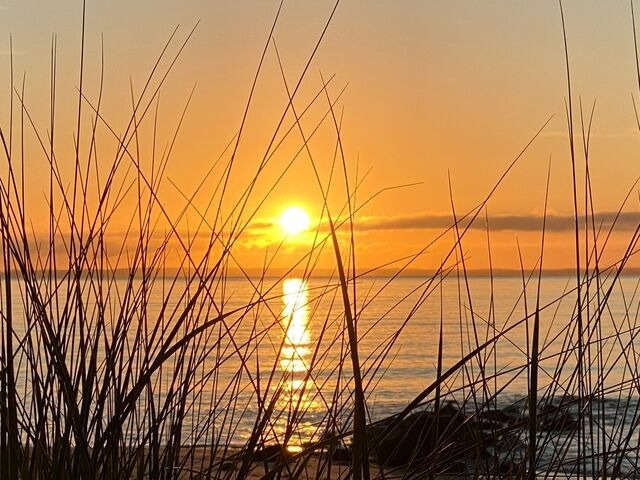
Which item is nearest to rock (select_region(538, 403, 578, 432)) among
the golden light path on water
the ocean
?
the ocean

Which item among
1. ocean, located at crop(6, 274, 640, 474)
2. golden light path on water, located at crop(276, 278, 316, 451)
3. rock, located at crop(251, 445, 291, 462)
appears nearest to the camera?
rock, located at crop(251, 445, 291, 462)

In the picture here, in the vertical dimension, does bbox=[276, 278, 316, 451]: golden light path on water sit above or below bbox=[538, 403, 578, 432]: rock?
above

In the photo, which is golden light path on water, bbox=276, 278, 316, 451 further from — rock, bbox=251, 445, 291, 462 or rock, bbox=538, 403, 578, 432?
rock, bbox=538, 403, 578, 432

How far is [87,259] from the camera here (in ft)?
5.41

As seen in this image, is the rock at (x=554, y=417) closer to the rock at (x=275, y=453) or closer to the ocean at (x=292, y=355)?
the ocean at (x=292, y=355)

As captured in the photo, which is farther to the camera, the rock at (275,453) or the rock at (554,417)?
the rock at (554,417)

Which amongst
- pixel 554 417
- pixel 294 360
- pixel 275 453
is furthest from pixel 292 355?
pixel 294 360

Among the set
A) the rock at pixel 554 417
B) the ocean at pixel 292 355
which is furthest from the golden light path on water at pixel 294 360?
the rock at pixel 554 417

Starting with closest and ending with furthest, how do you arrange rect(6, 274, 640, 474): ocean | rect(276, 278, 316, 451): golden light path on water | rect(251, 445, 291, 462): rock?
rect(251, 445, 291, 462): rock → rect(6, 274, 640, 474): ocean → rect(276, 278, 316, 451): golden light path on water

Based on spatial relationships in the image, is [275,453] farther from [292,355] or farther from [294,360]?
[294,360]

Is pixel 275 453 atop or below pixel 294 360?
below

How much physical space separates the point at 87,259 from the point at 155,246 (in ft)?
0.72

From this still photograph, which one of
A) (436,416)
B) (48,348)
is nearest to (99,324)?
(48,348)

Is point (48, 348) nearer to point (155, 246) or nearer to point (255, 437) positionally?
point (255, 437)
